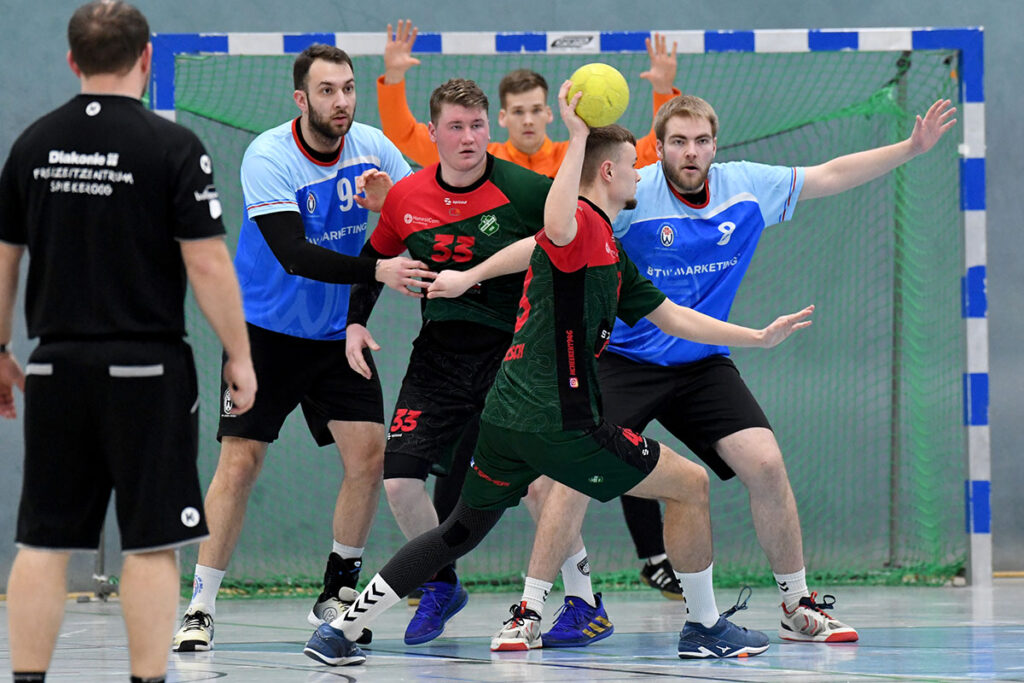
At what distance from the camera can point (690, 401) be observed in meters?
4.93

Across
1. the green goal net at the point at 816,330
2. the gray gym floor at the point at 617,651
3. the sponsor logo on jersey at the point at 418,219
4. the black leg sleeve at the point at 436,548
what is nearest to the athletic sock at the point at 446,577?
the gray gym floor at the point at 617,651

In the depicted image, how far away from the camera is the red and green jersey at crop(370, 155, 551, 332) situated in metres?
4.82

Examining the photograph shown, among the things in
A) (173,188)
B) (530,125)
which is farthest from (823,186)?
(173,188)

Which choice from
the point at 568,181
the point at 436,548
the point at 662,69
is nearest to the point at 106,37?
the point at 568,181

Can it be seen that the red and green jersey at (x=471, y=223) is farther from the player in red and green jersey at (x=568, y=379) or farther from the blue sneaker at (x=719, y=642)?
the blue sneaker at (x=719, y=642)

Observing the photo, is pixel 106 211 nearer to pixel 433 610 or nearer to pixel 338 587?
pixel 433 610

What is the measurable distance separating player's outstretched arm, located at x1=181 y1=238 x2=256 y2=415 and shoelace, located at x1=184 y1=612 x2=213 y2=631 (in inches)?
75.6

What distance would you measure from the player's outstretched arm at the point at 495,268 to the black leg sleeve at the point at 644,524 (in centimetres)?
234

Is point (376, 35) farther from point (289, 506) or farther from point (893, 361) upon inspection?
point (893, 361)

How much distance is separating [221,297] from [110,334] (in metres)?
0.27

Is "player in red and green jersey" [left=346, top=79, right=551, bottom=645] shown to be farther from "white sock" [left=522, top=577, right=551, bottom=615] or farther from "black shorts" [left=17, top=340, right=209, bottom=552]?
"black shorts" [left=17, top=340, right=209, bottom=552]

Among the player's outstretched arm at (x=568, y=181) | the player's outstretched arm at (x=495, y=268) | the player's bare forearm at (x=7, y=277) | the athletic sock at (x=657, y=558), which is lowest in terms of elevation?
the athletic sock at (x=657, y=558)

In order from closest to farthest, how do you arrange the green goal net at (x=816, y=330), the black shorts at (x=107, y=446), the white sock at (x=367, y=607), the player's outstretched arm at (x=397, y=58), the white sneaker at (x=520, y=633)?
the black shorts at (x=107, y=446) < the white sock at (x=367, y=607) < the white sneaker at (x=520, y=633) < the player's outstretched arm at (x=397, y=58) < the green goal net at (x=816, y=330)

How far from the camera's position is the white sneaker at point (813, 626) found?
15.9ft
